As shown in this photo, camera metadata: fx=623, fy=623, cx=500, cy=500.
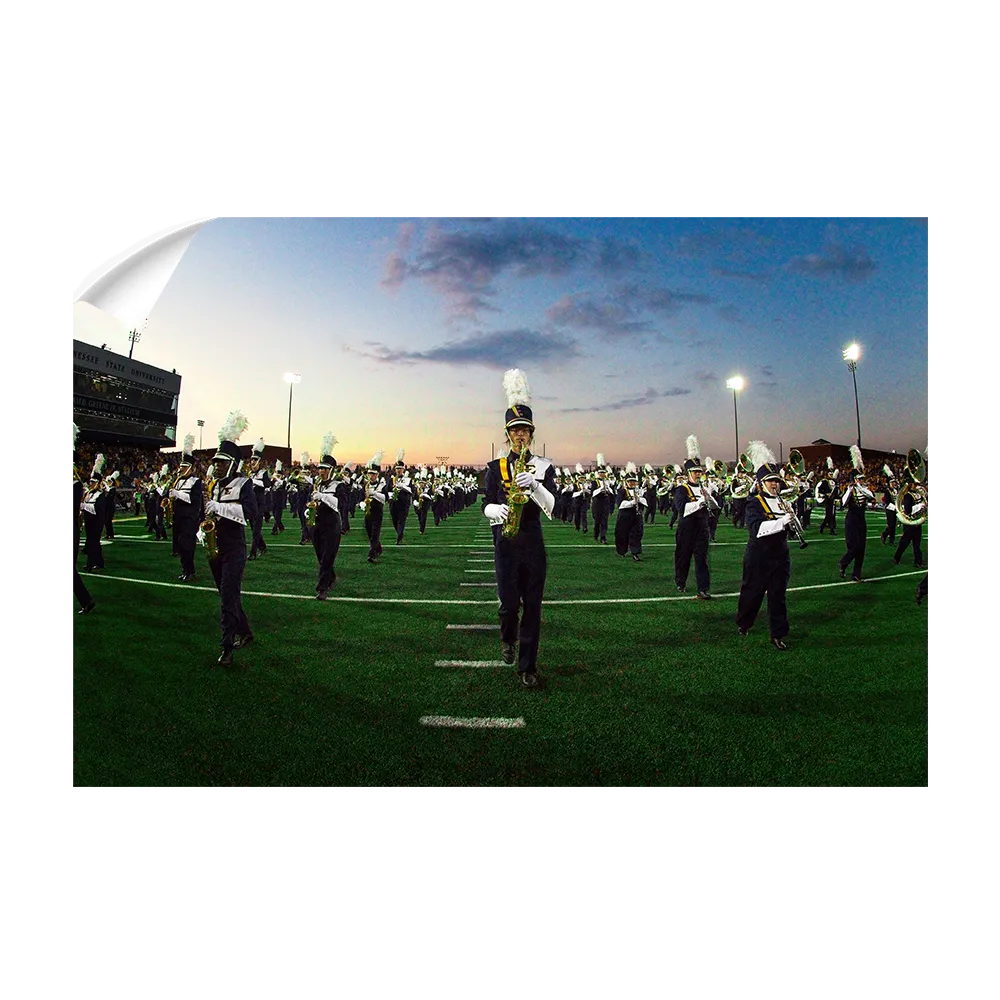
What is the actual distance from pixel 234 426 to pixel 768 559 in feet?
16.2

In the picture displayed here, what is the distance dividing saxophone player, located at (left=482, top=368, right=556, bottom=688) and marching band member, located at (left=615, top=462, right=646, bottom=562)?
23.9 feet

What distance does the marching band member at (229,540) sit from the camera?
15.7 ft

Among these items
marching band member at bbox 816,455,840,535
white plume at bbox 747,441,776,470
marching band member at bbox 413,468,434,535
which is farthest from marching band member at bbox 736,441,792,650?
marching band member at bbox 413,468,434,535

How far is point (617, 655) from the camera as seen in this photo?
198 inches

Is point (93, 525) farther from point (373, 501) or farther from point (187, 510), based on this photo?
point (373, 501)

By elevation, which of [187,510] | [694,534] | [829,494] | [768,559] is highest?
[829,494]

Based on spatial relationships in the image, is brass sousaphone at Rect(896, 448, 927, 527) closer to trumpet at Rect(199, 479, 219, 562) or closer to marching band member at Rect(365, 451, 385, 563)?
trumpet at Rect(199, 479, 219, 562)

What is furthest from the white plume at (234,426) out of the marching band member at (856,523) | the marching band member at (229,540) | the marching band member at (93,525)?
the marching band member at (856,523)

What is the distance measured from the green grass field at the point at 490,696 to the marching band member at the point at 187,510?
3.98 feet

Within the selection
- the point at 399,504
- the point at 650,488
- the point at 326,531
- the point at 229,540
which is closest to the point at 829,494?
the point at 650,488

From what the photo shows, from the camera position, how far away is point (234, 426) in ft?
19.0

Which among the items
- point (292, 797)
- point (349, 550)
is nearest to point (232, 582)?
point (292, 797)

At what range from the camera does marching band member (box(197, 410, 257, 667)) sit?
4.79m
